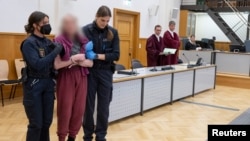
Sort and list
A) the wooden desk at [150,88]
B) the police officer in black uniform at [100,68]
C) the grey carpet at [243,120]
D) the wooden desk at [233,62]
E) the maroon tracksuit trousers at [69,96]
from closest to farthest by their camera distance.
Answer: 1. the maroon tracksuit trousers at [69,96]
2. the police officer in black uniform at [100,68]
3. the grey carpet at [243,120]
4. the wooden desk at [150,88]
5. the wooden desk at [233,62]

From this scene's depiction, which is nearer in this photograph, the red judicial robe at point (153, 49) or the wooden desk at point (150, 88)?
→ the wooden desk at point (150, 88)

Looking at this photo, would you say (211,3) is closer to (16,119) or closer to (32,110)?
(16,119)

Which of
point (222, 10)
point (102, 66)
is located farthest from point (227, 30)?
point (102, 66)

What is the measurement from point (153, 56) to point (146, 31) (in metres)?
2.97

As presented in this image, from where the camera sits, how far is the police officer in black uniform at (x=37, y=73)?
2027mm

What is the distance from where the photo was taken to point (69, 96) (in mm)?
2322

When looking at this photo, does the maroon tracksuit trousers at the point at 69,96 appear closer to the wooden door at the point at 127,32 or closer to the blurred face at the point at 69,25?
the blurred face at the point at 69,25

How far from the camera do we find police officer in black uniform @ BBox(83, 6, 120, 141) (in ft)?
8.08

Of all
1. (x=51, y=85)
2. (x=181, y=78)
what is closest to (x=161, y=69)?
(x=181, y=78)

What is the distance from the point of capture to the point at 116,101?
362cm

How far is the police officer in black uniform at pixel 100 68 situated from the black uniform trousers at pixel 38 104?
445mm

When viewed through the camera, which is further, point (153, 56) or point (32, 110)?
point (153, 56)

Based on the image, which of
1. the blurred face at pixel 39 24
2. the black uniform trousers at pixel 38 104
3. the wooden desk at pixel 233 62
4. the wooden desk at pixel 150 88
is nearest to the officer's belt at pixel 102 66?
the black uniform trousers at pixel 38 104

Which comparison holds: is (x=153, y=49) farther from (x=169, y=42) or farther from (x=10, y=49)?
(x=10, y=49)
